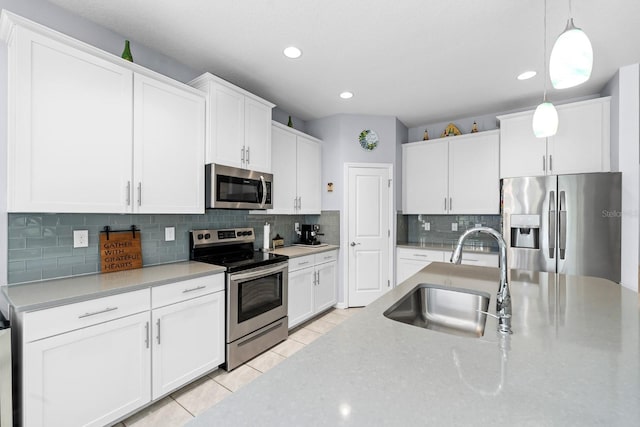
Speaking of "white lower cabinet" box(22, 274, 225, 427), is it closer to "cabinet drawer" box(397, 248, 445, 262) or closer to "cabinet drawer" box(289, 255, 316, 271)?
"cabinet drawer" box(289, 255, 316, 271)

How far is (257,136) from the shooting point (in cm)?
282

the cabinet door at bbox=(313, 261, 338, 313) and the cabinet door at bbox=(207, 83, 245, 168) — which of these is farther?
the cabinet door at bbox=(313, 261, 338, 313)

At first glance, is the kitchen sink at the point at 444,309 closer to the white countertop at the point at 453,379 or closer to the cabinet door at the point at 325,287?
the white countertop at the point at 453,379

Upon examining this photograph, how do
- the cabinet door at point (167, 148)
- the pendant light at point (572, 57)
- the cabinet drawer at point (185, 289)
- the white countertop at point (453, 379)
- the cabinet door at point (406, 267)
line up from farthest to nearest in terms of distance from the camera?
the cabinet door at point (406, 267) → the cabinet door at point (167, 148) → the cabinet drawer at point (185, 289) → the pendant light at point (572, 57) → the white countertop at point (453, 379)

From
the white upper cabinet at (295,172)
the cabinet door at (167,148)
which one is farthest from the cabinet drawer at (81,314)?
the white upper cabinet at (295,172)

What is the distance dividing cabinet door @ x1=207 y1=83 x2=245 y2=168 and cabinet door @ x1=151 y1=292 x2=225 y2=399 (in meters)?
1.20

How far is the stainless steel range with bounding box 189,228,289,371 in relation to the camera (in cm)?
228

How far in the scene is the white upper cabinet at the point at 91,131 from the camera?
4.96ft

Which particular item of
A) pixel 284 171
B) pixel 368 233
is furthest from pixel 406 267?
pixel 284 171

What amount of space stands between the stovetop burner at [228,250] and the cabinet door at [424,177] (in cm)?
230

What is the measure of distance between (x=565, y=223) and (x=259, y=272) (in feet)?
10.0

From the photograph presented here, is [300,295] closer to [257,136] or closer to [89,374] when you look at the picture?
[257,136]

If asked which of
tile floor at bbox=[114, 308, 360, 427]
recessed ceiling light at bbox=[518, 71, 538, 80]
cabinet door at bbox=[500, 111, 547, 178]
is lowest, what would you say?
tile floor at bbox=[114, 308, 360, 427]

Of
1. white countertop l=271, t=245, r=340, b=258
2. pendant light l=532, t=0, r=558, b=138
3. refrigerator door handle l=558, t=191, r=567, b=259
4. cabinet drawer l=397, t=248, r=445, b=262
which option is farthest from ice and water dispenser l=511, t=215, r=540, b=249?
white countertop l=271, t=245, r=340, b=258
